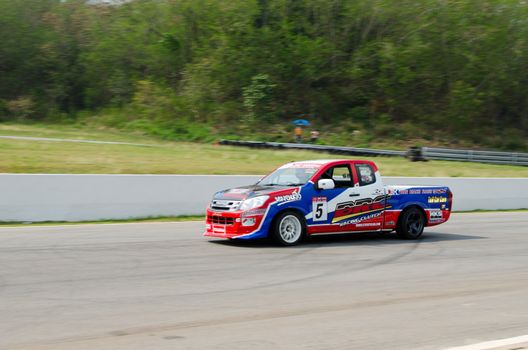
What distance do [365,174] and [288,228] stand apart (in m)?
2.20

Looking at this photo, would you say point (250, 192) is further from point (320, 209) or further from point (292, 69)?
point (292, 69)

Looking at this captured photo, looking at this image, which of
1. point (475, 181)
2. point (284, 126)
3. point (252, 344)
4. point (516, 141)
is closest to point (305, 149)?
point (284, 126)

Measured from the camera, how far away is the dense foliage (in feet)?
153

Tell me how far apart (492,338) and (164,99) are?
42.4m

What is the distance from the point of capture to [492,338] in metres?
6.53

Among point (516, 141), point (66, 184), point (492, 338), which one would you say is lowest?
point (492, 338)

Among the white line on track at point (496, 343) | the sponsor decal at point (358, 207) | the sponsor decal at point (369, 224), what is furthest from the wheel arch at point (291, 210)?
the white line on track at point (496, 343)

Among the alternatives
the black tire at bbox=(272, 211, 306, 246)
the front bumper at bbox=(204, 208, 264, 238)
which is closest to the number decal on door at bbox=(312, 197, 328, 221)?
the black tire at bbox=(272, 211, 306, 246)

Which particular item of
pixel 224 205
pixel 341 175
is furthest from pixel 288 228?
pixel 341 175

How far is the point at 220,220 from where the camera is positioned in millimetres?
12945

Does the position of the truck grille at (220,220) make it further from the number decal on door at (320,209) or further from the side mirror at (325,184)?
the side mirror at (325,184)

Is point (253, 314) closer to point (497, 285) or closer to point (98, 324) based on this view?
point (98, 324)

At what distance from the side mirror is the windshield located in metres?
0.24

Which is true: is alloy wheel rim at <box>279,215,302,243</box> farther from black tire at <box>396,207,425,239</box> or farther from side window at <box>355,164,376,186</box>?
black tire at <box>396,207,425,239</box>
